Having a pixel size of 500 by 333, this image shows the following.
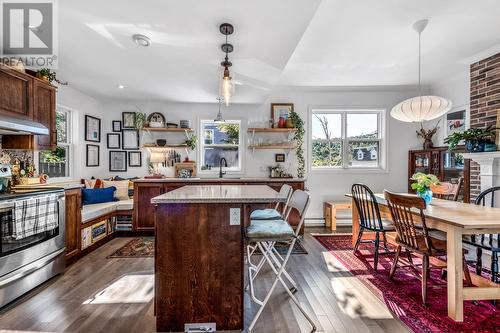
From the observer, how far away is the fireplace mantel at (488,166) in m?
3.48

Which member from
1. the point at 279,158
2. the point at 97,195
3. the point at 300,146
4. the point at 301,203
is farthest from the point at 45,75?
the point at 300,146

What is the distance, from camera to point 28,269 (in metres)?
2.44

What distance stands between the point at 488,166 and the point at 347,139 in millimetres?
2306

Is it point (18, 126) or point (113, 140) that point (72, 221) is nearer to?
point (18, 126)

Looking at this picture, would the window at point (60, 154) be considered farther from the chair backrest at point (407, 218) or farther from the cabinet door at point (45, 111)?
the chair backrest at point (407, 218)

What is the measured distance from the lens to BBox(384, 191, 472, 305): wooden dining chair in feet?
7.49

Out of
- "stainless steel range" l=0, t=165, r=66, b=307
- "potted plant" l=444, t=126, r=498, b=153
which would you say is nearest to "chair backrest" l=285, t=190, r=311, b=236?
"stainless steel range" l=0, t=165, r=66, b=307

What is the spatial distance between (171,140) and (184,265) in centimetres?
379

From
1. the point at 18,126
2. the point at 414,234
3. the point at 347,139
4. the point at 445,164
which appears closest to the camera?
the point at 414,234

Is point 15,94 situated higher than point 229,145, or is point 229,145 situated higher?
point 15,94

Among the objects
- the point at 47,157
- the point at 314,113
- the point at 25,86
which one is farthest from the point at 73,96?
the point at 314,113

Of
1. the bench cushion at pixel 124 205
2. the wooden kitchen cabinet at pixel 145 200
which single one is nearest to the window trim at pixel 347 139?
the wooden kitchen cabinet at pixel 145 200

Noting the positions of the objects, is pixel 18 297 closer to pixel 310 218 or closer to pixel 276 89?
pixel 310 218

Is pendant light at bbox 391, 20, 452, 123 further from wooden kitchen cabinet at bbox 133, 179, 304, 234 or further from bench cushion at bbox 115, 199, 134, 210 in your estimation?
bench cushion at bbox 115, 199, 134, 210
